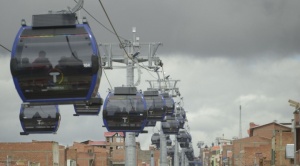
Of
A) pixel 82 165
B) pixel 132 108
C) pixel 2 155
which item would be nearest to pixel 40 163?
pixel 2 155

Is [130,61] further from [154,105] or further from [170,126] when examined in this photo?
[170,126]

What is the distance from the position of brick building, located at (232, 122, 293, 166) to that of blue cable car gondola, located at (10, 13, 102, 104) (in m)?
49.9

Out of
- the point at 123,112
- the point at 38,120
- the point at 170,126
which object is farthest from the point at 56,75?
the point at 170,126

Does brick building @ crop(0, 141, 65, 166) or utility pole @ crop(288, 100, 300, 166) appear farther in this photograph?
brick building @ crop(0, 141, 65, 166)

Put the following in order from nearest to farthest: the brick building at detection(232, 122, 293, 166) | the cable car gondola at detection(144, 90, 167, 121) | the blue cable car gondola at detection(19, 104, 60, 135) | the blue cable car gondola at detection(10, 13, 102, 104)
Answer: the blue cable car gondola at detection(10, 13, 102, 104) < the blue cable car gondola at detection(19, 104, 60, 135) < the cable car gondola at detection(144, 90, 167, 121) < the brick building at detection(232, 122, 293, 166)

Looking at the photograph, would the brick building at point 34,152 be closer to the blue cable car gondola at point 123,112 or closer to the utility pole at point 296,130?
the utility pole at point 296,130

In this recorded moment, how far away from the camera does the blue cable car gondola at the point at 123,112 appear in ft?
107

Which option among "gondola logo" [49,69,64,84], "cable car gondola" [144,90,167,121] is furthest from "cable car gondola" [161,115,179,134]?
"gondola logo" [49,69,64,84]

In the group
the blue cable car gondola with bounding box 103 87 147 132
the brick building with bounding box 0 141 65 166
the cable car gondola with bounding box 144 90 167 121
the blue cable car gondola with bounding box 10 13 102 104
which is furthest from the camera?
the brick building with bounding box 0 141 65 166

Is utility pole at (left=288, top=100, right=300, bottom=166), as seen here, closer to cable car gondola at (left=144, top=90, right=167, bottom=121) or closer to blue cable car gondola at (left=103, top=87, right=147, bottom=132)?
cable car gondola at (left=144, top=90, right=167, bottom=121)

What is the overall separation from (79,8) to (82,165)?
104046 millimetres

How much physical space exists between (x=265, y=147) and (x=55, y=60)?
3114 inches

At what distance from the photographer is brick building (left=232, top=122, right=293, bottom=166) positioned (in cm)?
6969

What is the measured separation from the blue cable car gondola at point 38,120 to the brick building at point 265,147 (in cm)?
3325
